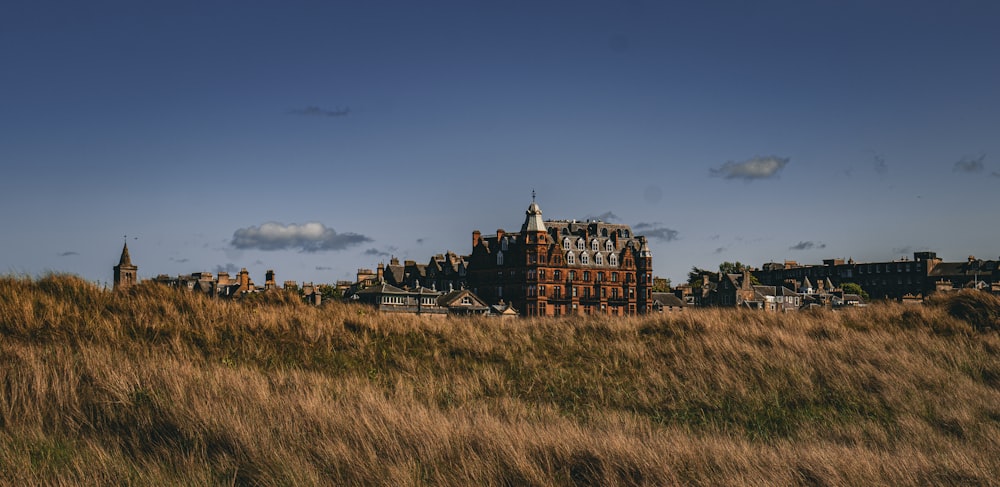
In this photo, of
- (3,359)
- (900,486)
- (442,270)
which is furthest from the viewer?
(442,270)

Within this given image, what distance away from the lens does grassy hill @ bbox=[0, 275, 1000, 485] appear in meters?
8.48

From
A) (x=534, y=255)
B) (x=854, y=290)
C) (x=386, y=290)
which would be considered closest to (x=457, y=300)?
(x=386, y=290)

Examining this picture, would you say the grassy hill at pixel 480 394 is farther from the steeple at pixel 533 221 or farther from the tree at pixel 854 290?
the tree at pixel 854 290

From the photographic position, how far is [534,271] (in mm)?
96188

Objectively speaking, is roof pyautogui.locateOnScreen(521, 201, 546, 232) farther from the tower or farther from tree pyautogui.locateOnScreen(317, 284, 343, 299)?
tree pyautogui.locateOnScreen(317, 284, 343, 299)

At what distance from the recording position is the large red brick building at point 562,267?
317 ft

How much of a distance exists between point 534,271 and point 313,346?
8008cm

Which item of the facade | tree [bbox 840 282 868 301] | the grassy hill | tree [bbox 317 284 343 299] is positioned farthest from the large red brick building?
the grassy hill

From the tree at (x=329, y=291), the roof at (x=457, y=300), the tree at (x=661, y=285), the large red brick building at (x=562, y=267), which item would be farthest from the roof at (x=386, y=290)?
the tree at (x=661, y=285)

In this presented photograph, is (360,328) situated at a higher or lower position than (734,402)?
higher

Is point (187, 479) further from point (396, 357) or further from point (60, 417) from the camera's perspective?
point (396, 357)

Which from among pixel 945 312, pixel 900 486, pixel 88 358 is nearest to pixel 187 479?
pixel 88 358

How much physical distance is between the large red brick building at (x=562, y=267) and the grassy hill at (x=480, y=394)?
7374 cm

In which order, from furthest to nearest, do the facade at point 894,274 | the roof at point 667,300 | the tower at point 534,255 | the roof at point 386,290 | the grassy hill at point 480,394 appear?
the facade at point 894,274
the roof at point 667,300
the tower at point 534,255
the roof at point 386,290
the grassy hill at point 480,394
